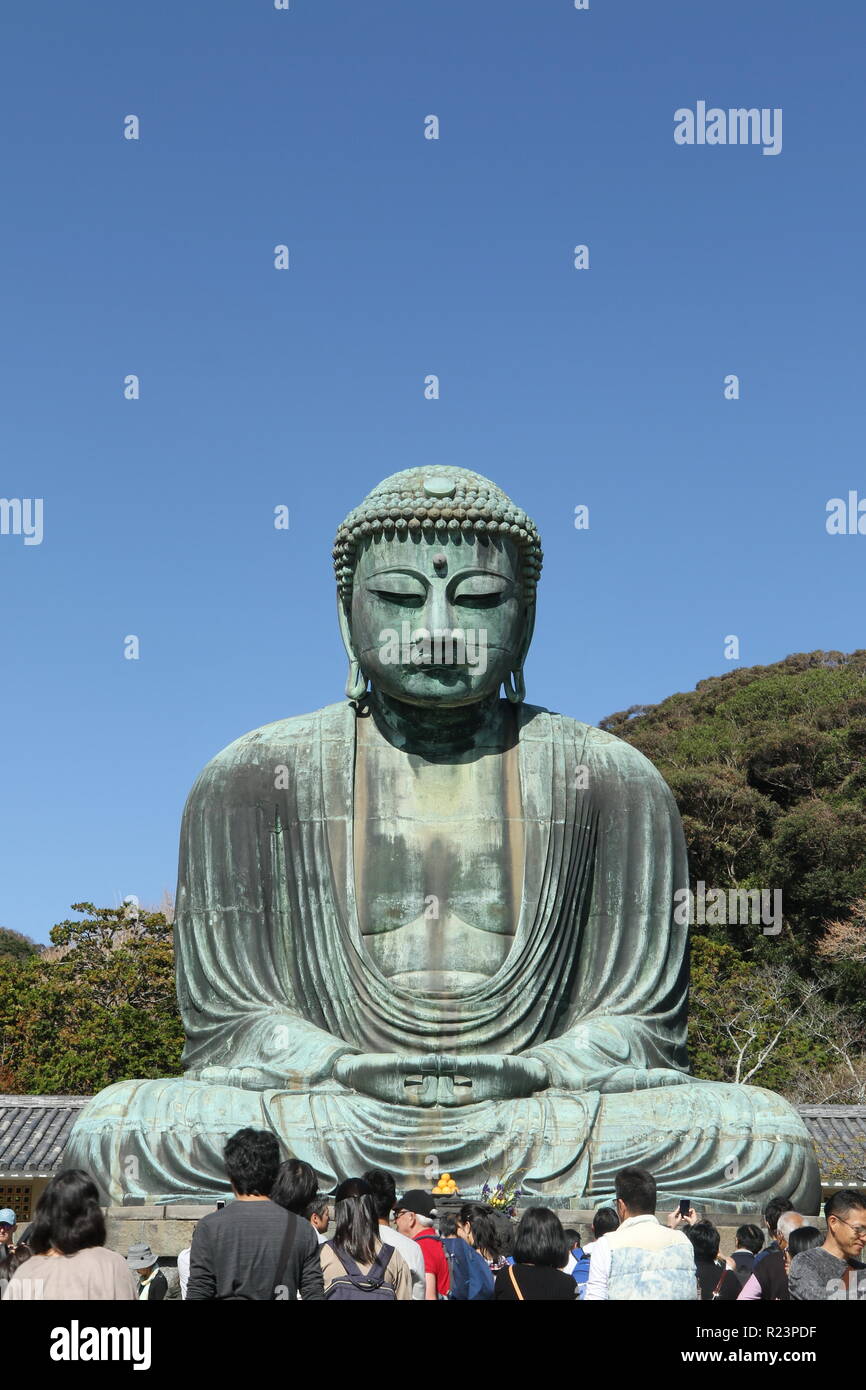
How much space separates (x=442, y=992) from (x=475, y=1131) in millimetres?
1074

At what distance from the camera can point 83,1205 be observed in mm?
4398

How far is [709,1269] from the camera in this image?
21.0 feet

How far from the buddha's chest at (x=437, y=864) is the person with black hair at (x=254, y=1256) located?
5.14 m

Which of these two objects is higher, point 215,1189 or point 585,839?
point 585,839

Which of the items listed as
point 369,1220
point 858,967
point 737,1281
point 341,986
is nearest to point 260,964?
point 341,986

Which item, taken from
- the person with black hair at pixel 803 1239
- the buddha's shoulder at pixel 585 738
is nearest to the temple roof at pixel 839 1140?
the buddha's shoulder at pixel 585 738

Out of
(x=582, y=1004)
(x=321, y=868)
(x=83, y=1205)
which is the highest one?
(x=321, y=868)

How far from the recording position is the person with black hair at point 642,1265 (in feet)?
16.6

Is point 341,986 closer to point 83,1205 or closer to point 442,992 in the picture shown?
point 442,992

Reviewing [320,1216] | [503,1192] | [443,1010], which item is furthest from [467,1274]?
[443,1010]

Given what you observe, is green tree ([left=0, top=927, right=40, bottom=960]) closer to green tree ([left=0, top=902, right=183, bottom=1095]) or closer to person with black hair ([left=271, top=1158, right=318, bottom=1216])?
green tree ([left=0, top=902, right=183, bottom=1095])

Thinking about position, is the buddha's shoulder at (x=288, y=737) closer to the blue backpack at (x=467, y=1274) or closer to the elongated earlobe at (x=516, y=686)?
the elongated earlobe at (x=516, y=686)

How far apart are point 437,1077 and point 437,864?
4.98 ft
